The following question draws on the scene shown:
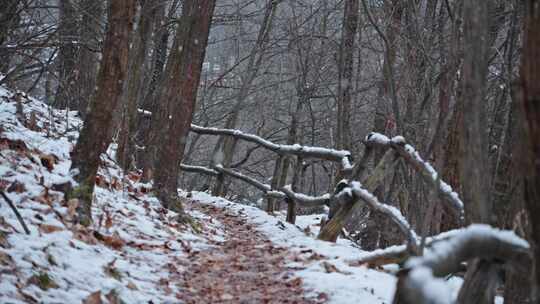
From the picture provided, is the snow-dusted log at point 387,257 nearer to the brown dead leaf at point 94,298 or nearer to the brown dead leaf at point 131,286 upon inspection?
the brown dead leaf at point 131,286

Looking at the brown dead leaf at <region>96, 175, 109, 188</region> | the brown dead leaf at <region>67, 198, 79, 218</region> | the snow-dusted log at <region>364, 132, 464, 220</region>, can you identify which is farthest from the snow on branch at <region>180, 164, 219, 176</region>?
the brown dead leaf at <region>67, 198, 79, 218</region>

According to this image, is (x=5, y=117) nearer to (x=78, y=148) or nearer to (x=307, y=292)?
(x=78, y=148)

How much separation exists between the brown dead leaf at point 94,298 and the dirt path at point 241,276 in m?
0.88

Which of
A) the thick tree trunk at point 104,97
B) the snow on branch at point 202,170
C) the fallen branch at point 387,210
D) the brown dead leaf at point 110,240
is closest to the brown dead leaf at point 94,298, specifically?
the brown dead leaf at point 110,240

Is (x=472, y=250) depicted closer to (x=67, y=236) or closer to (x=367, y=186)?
(x=67, y=236)

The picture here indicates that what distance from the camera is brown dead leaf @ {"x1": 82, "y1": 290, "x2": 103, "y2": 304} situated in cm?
376

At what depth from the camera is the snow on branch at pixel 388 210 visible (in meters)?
4.58

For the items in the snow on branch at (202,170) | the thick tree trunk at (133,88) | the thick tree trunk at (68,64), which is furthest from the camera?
the snow on branch at (202,170)

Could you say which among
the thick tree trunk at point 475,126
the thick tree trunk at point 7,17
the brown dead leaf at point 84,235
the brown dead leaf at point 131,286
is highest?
the thick tree trunk at point 7,17

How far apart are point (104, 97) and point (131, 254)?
1371mm

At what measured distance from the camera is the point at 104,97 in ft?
18.4

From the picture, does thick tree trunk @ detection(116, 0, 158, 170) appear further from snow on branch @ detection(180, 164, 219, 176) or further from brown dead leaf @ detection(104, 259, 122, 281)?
brown dead leaf @ detection(104, 259, 122, 281)

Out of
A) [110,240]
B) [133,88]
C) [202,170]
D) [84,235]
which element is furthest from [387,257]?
[202,170]

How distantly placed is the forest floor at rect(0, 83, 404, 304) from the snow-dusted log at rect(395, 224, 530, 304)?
188cm
